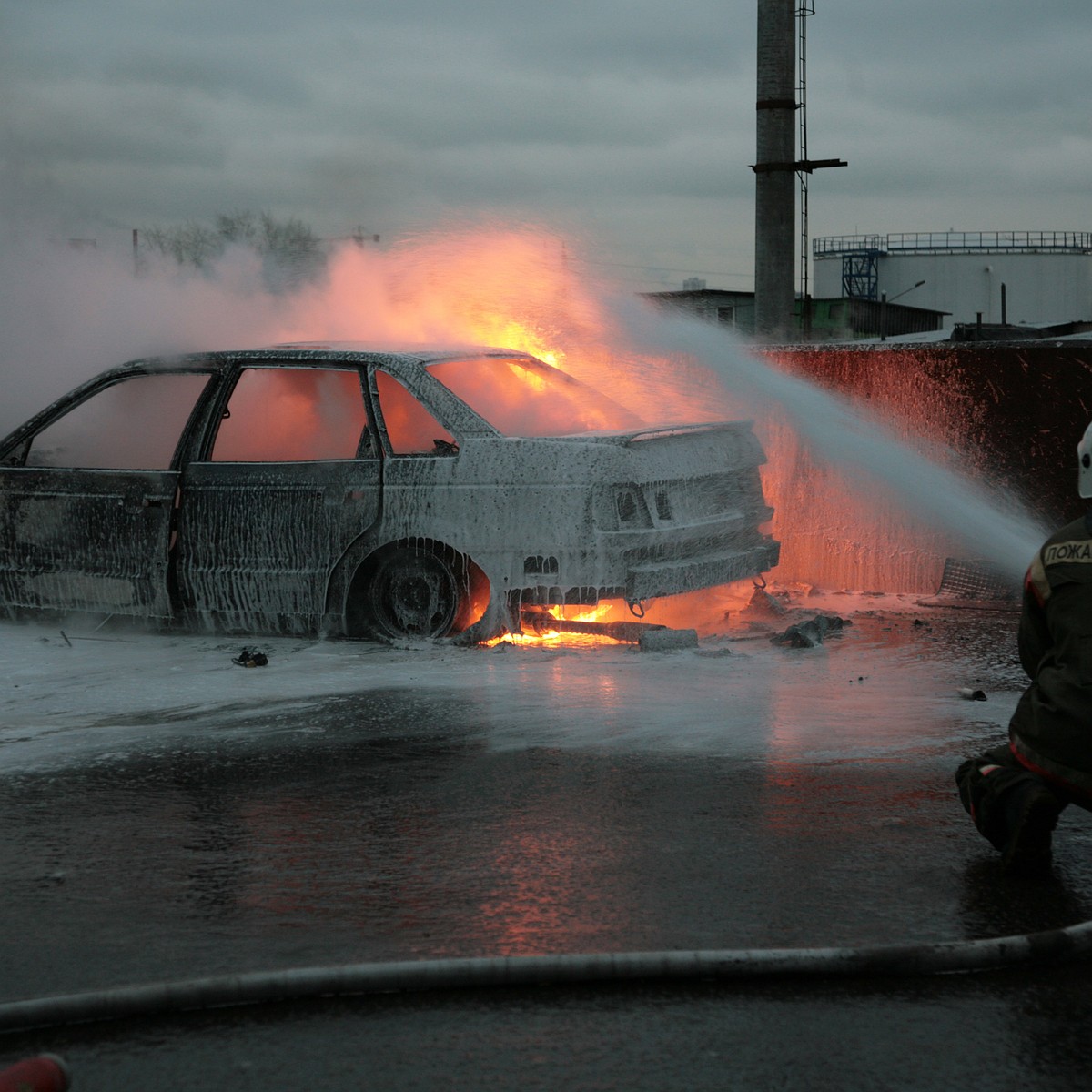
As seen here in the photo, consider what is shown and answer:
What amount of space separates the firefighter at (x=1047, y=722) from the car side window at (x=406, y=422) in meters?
4.29

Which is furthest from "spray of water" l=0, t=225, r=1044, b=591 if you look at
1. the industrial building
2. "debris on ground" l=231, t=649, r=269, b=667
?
the industrial building

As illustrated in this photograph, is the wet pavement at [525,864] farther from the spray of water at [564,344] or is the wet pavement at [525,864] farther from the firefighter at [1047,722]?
the spray of water at [564,344]

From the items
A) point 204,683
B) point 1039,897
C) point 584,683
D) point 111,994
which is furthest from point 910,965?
point 204,683

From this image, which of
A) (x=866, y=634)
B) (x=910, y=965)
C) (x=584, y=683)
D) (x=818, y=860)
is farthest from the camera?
(x=866, y=634)

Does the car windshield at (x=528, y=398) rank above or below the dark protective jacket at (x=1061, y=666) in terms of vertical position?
above

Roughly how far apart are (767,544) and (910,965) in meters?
5.27

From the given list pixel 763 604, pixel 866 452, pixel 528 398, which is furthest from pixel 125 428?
pixel 866 452

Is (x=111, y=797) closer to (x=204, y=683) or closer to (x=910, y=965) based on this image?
(x=204, y=683)

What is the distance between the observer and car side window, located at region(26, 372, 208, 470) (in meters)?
8.84

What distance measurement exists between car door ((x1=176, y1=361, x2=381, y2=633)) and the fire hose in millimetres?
4649

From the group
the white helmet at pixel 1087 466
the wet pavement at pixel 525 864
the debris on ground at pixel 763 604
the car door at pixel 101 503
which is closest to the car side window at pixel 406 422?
the car door at pixel 101 503

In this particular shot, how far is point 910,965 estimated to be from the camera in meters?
3.41

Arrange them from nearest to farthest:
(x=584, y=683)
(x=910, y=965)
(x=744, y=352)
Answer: (x=910, y=965) < (x=584, y=683) < (x=744, y=352)

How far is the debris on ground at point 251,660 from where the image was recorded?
24.8 feet
